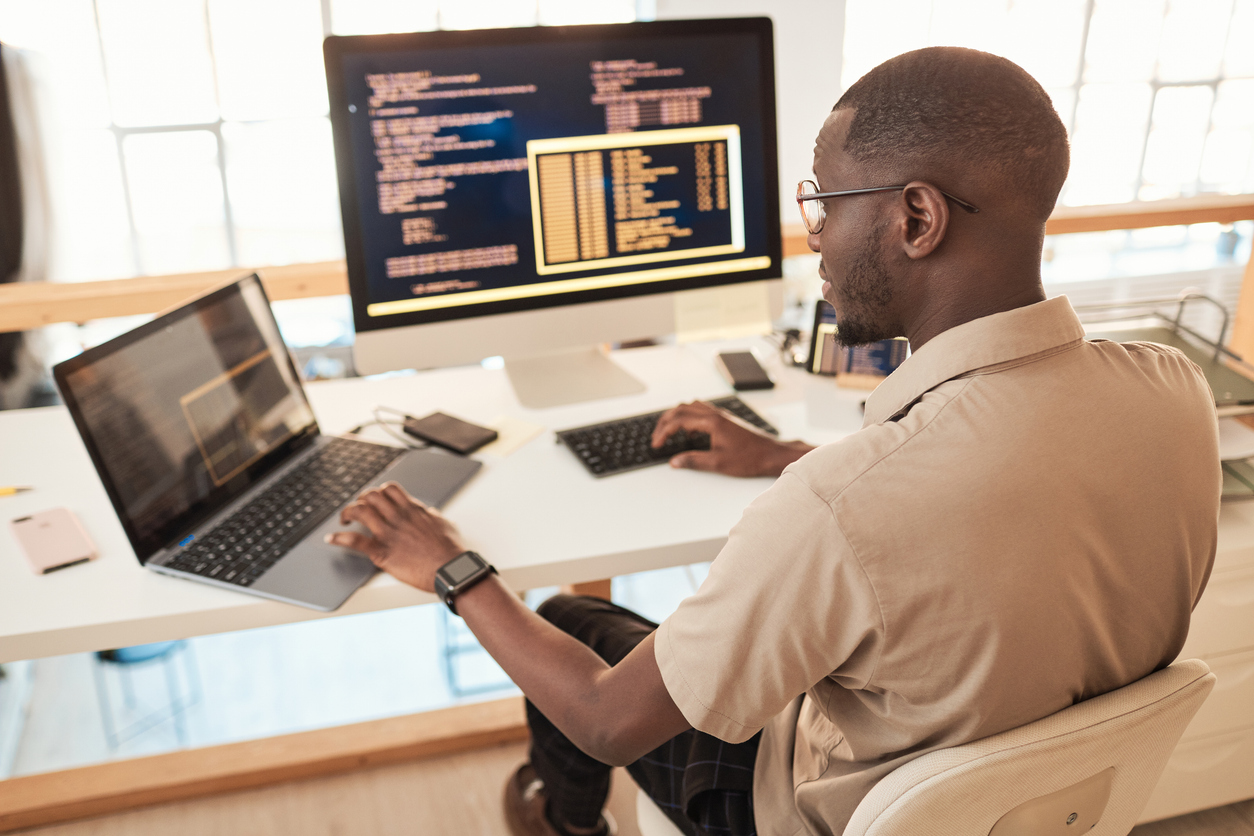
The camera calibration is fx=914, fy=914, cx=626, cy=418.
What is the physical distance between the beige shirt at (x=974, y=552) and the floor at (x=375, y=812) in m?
1.02

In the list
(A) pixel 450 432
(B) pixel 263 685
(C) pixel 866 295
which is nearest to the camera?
(C) pixel 866 295

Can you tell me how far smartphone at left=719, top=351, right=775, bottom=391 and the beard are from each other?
2.22ft

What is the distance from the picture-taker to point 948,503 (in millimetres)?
600

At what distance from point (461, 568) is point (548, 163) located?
66 cm

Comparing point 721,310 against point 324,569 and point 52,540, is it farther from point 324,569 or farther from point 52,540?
point 52,540

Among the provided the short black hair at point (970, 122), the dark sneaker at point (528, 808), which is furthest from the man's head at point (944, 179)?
the dark sneaker at point (528, 808)

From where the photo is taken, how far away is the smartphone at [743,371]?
58.1 inches

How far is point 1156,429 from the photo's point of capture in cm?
66

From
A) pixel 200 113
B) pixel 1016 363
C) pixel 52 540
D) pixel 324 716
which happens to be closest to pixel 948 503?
pixel 1016 363

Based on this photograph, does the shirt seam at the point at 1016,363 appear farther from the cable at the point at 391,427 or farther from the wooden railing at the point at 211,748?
the wooden railing at the point at 211,748

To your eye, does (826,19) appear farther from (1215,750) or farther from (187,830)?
(187,830)

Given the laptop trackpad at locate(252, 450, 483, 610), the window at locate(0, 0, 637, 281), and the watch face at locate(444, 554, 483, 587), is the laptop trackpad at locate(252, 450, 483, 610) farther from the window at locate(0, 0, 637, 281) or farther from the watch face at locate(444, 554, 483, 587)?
the window at locate(0, 0, 637, 281)

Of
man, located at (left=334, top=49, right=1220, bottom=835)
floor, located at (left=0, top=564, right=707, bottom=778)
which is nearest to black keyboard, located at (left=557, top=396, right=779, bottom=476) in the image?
man, located at (left=334, top=49, right=1220, bottom=835)

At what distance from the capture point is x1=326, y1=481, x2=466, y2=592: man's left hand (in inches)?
38.2
